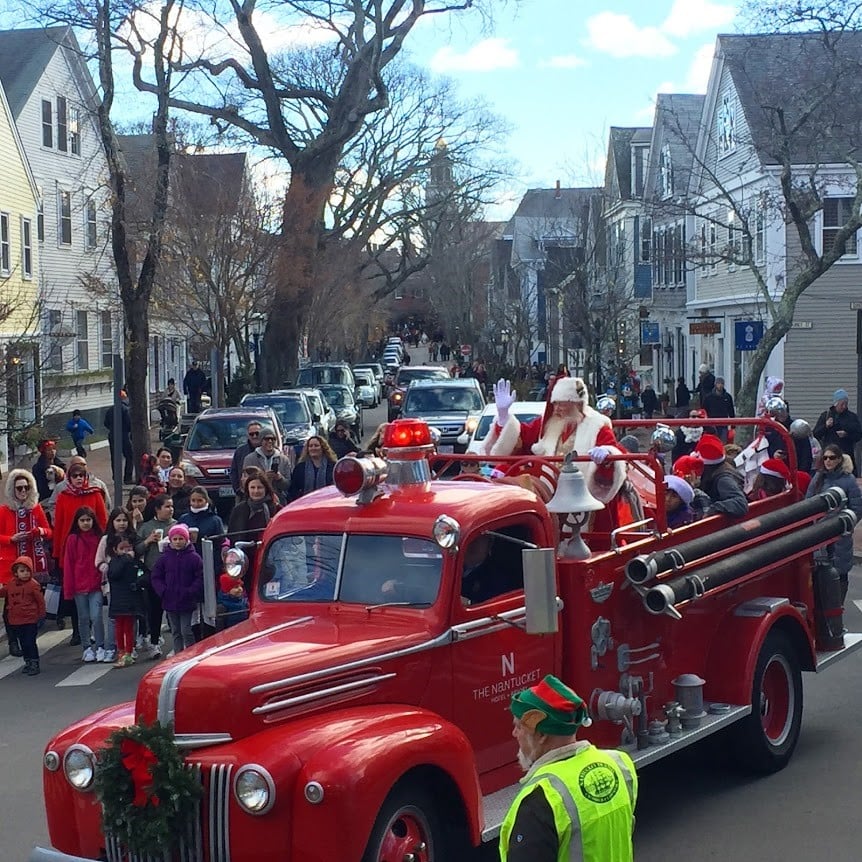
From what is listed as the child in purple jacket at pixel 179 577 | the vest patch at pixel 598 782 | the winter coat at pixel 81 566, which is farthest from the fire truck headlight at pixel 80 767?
the winter coat at pixel 81 566

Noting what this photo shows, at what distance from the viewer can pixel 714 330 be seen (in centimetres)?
3472

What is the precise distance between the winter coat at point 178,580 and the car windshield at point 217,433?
36.6ft

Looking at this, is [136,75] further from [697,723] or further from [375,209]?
[375,209]

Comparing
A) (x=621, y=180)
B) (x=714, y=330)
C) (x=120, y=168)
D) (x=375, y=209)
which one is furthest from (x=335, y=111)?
(x=621, y=180)

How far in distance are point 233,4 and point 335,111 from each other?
397 cm

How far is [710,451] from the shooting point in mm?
9953

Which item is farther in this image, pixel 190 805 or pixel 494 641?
pixel 494 641

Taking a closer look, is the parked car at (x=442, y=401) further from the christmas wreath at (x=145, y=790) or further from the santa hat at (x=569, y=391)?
the christmas wreath at (x=145, y=790)

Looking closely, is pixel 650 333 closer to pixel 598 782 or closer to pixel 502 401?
pixel 502 401

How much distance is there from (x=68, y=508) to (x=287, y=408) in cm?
1512

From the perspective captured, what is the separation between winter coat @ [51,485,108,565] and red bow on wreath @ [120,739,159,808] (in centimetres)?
843

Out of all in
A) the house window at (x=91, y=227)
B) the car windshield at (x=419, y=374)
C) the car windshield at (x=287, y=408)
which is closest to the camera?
the car windshield at (x=287, y=408)

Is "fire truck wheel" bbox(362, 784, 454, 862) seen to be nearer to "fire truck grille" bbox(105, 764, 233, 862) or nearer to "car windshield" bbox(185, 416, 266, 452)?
"fire truck grille" bbox(105, 764, 233, 862)

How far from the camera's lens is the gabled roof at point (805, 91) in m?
23.6
